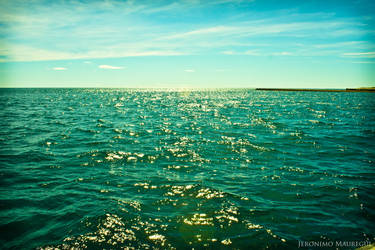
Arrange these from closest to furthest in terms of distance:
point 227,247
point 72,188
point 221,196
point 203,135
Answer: point 227,247 → point 221,196 → point 72,188 → point 203,135

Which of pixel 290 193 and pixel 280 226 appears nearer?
pixel 280 226

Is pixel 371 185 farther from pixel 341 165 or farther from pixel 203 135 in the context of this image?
pixel 203 135

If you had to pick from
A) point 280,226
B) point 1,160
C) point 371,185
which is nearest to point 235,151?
point 371,185

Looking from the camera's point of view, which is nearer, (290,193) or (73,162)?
(290,193)

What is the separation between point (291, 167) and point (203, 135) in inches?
376

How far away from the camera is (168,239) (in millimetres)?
6012

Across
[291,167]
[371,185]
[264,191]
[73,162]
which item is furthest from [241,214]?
[73,162]

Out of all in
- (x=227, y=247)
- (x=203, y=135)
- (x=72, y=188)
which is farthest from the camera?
(x=203, y=135)

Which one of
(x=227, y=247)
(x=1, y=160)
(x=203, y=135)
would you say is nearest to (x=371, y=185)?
(x=227, y=247)

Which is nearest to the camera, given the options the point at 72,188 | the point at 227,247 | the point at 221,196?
the point at 227,247

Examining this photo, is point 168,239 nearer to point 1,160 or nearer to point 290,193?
point 290,193

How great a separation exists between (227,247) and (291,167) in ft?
25.0

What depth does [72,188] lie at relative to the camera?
29.7 feet

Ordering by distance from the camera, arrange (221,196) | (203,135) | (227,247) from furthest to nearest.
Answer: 1. (203,135)
2. (221,196)
3. (227,247)
